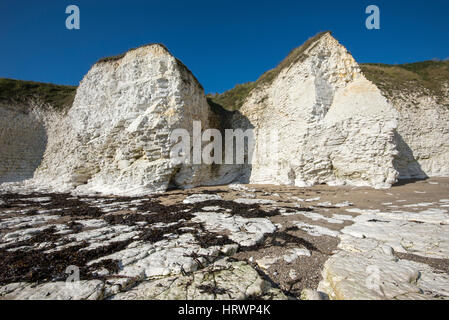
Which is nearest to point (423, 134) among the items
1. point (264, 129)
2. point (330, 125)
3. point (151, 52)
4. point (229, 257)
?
point (330, 125)

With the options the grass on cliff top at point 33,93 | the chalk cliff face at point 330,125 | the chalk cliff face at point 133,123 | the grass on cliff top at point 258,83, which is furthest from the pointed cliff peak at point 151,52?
the grass on cliff top at point 33,93

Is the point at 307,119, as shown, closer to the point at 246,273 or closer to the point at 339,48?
the point at 339,48

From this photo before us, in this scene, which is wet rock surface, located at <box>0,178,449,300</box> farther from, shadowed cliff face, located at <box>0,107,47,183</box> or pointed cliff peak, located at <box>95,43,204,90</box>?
shadowed cliff face, located at <box>0,107,47,183</box>

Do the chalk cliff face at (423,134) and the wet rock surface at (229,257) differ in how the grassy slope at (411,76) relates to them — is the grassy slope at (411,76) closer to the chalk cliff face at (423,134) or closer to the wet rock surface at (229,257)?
the chalk cliff face at (423,134)

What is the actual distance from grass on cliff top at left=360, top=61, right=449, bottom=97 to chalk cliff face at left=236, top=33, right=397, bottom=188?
9306 mm

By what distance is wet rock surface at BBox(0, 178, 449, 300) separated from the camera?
7.67ft

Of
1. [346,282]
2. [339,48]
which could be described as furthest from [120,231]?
[339,48]

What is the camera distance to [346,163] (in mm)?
12773

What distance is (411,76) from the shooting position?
20844 mm

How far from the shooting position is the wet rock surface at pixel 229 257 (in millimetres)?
2338

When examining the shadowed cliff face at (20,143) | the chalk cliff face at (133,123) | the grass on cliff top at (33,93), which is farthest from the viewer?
the grass on cliff top at (33,93)

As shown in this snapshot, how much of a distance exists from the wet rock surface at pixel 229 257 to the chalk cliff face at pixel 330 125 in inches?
282

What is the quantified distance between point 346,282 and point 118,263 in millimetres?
3277

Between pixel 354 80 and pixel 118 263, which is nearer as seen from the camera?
pixel 118 263
